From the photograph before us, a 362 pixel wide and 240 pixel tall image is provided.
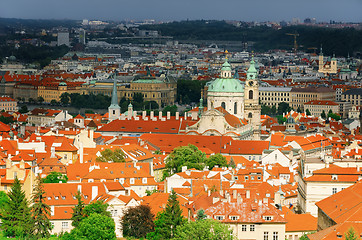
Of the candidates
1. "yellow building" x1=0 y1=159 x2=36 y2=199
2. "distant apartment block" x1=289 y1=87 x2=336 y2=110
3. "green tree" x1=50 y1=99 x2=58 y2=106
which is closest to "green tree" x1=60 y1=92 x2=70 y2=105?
"green tree" x1=50 y1=99 x2=58 y2=106

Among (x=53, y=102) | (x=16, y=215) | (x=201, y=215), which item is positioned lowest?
(x=201, y=215)

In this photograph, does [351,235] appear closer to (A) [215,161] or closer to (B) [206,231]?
(B) [206,231]

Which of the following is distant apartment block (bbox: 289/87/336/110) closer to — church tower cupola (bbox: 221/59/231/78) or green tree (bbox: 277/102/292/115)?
green tree (bbox: 277/102/292/115)

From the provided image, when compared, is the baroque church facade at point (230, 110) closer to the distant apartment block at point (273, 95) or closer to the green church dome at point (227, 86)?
the green church dome at point (227, 86)

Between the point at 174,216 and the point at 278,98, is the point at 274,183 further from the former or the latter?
the point at 278,98

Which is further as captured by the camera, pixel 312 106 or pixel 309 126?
pixel 312 106

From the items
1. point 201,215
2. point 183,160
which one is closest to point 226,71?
point 183,160

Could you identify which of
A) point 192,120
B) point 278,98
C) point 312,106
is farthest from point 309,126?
point 278,98

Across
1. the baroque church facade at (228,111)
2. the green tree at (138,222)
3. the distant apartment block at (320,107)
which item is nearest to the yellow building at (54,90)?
the distant apartment block at (320,107)
